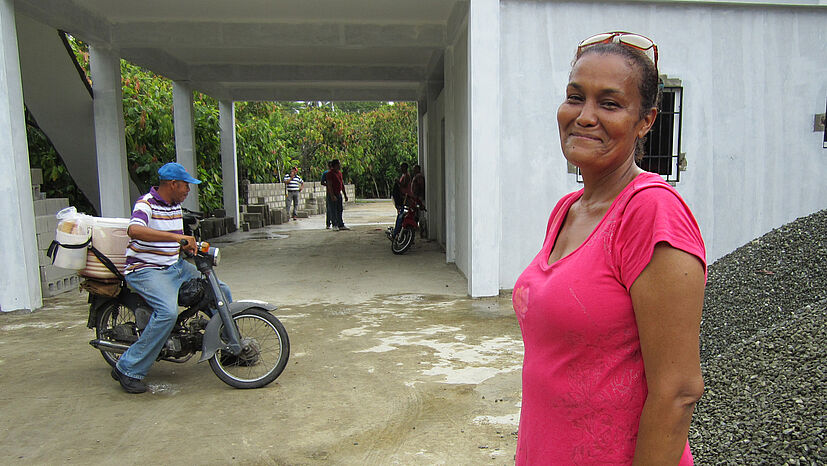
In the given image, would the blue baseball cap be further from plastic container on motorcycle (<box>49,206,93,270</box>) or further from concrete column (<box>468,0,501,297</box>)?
concrete column (<box>468,0,501,297</box>)

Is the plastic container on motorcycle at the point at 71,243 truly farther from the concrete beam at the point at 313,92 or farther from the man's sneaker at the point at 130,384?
the concrete beam at the point at 313,92

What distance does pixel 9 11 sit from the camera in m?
6.95

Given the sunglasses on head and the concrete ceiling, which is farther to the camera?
the concrete ceiling

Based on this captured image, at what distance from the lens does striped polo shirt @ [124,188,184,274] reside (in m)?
4.33

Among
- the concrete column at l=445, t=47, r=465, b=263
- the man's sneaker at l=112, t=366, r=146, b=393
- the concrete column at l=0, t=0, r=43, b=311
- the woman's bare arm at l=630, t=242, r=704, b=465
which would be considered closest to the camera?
the woman's bare arm at l=630, t=242, r=704, b=465

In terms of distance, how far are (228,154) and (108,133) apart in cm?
672

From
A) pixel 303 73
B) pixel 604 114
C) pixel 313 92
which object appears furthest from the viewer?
pixel 313 92

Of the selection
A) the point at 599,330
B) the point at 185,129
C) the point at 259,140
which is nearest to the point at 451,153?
the point at 185,129

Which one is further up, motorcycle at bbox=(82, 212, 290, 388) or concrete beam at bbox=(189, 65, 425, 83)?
concrete beam at bbox=(189, 65, 425, 83)

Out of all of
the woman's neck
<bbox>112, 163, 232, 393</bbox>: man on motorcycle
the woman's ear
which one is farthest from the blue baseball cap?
the woman's ear

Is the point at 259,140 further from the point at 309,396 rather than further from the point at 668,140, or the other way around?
the point at 309,396

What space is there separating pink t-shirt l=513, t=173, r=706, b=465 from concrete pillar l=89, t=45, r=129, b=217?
33.9 ft

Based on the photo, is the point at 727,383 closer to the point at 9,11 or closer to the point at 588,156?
the point at 588,156

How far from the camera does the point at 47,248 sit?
795 centimetres
